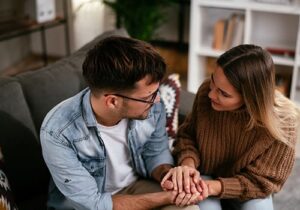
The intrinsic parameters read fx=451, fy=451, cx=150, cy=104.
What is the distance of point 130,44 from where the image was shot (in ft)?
4.61

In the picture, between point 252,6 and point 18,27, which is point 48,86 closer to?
point 252,6

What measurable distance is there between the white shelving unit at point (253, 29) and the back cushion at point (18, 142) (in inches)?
75.9

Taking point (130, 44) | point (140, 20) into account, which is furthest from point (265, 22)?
point (130, 44)

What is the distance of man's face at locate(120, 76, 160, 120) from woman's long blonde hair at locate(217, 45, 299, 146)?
253 mm

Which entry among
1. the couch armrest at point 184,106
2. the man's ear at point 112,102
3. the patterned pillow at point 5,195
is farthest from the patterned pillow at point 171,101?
the patterned pillow at point 5,195

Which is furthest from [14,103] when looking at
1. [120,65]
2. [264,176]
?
[264,176]

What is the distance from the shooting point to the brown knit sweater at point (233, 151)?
153 centimetres

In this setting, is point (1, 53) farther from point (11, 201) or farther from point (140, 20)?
point (11, 201)

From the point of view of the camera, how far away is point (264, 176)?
1.54m

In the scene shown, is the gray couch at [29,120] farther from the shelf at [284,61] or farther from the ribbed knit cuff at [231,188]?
the shelf at [284,61]

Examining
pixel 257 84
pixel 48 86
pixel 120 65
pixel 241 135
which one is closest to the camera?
pixel 120 65

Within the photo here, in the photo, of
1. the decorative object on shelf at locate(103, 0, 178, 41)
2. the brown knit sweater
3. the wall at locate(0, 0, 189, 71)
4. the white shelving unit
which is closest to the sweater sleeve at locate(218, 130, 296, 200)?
the brown knit sweater

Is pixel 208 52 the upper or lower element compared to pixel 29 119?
lower

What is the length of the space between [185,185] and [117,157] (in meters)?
0.27
